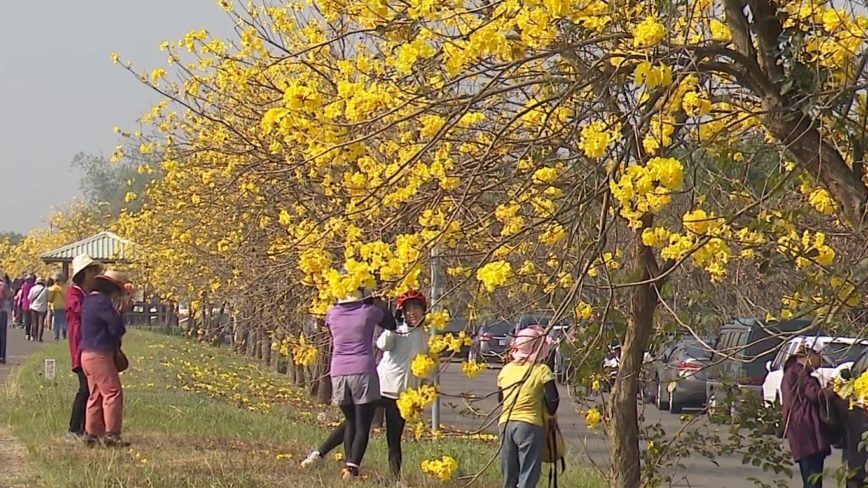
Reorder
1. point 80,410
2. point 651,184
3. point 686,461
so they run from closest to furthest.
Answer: point 651,184
point 80,410
point 686,461

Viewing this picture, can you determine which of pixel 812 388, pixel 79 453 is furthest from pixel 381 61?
pixel 812 388

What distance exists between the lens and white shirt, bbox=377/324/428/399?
987 centimetres

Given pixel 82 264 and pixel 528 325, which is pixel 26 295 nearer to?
pixel 82 264

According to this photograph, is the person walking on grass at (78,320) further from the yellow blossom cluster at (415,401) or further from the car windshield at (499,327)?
the yellow blossom cluster at (415,401)

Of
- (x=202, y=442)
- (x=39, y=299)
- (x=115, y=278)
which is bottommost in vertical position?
(x=202, y=442)

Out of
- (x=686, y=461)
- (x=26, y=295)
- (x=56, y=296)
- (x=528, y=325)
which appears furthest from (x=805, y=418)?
(x=26, y=295)

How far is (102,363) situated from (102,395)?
0.26 m

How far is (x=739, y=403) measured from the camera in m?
9.46

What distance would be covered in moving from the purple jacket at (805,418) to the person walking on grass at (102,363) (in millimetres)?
5455

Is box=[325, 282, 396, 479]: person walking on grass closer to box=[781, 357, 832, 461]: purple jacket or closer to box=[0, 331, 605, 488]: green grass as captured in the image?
box=[0, 331, 605, 488]: green grass

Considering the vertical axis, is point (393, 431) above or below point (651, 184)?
below

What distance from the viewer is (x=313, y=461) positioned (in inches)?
406

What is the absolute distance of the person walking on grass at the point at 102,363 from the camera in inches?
422

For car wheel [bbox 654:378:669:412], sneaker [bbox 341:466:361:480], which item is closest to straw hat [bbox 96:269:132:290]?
sneaker [bbox 341:466:361:480]
